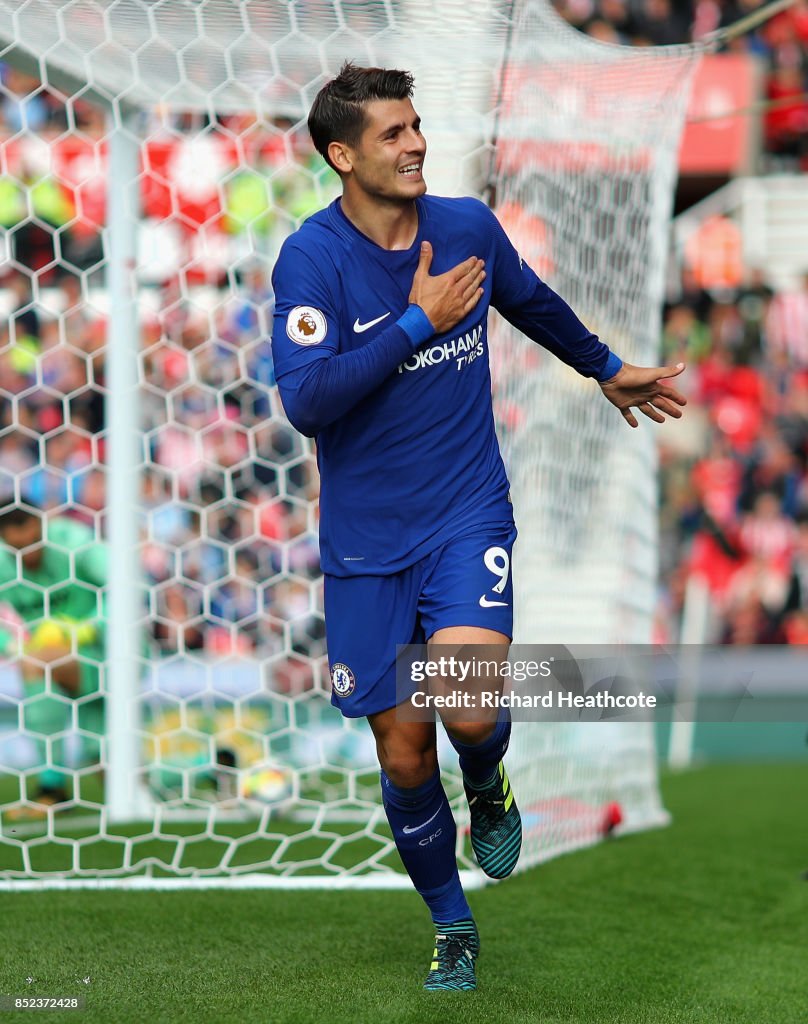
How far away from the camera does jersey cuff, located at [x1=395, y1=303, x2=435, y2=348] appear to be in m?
3.00

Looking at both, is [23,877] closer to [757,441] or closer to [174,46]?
[174,46]

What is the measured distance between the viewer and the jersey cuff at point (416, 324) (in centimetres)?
300

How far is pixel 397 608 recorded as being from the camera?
314cm

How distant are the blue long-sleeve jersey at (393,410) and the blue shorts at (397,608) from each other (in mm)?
37

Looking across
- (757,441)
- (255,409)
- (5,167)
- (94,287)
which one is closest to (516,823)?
(5,167)

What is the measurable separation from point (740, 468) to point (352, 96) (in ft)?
31.8

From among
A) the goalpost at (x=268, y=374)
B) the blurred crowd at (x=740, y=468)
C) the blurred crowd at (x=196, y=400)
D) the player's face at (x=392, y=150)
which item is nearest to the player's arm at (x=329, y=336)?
the player's face at (x=392, y=150)

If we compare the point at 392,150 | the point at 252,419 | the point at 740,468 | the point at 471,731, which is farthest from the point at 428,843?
the point at 740,468

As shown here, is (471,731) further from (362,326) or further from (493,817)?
(362,326)

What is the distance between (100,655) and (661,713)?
541cm

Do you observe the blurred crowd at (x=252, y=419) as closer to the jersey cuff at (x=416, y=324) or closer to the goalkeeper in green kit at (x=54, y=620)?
the goalkeeper in green kit at (x=54, y=620)

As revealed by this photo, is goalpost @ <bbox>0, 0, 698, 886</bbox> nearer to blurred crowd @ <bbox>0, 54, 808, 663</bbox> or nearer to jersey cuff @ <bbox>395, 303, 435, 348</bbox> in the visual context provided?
blurred crowd @ <bbox>0, 54, 808, 663</bbox>

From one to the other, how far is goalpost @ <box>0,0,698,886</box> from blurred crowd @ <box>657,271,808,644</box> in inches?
183

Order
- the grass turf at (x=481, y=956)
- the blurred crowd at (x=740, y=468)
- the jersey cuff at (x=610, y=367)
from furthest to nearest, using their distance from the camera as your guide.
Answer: the blurred crowd at (x=740, y=468), the jersey cuff at (x=610, y=367), the grass turf at (x=481, y=956)
